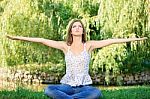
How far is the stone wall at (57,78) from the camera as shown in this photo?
41.4 ft

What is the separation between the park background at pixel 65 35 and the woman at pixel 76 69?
14.5 ft

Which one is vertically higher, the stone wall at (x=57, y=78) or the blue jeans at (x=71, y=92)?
the blue jeans at (x=71, y=92)

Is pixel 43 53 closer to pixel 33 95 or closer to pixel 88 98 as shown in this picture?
pixel 33 95

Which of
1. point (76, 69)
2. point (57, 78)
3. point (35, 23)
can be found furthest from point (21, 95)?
point (57, 78)

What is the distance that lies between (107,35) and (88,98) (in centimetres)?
595

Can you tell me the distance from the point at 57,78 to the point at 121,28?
153 inches

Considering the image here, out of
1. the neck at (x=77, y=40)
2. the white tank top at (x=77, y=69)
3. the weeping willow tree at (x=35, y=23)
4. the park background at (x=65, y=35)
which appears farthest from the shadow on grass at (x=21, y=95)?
the weeping willow tree at (x=35, y=23)

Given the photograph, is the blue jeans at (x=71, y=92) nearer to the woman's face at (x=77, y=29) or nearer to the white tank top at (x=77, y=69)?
the white tank top at (x=77, y=69)

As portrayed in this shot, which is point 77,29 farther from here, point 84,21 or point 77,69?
point 84,21

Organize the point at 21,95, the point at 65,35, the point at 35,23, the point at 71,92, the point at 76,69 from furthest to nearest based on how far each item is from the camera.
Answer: the point at 35,23 < the point at 65,35 < the point at 21,95 < the point at 76,69 < the point at 71,92

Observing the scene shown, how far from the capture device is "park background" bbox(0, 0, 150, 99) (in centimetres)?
964

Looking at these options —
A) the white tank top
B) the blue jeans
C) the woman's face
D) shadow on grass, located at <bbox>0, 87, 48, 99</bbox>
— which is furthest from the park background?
the blue jeans

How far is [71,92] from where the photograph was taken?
471 cm

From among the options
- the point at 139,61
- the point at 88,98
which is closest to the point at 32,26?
the point at 139,61
